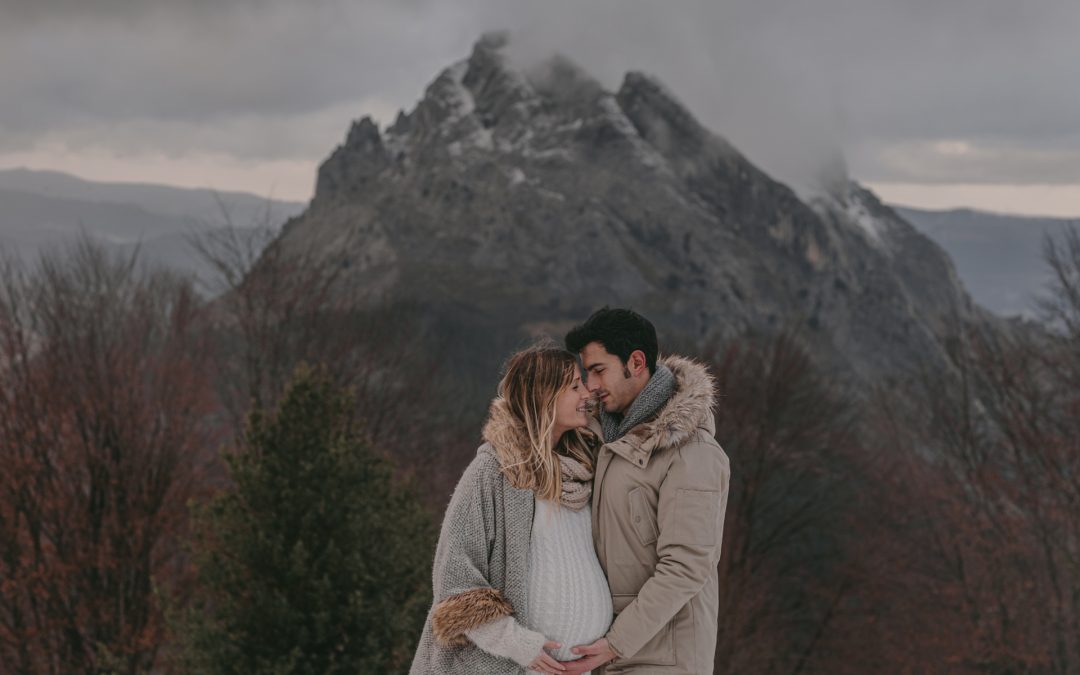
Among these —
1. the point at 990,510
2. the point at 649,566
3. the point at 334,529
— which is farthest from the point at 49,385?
the point at 990,510

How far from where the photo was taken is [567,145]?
578 feet

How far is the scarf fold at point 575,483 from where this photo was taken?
4133 mm

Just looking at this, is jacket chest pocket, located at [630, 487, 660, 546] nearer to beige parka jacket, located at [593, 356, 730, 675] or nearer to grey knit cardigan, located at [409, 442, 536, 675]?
beige parka jacket, located at [593, 356, 730, 675]

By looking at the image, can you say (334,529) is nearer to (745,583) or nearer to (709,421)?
(709,421)

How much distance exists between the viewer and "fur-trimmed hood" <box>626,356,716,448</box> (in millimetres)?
3984

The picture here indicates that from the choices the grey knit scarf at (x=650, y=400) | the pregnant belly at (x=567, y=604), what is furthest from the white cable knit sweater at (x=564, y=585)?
the grey knit scarf at (x=650, y=400)

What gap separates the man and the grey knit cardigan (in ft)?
1.04

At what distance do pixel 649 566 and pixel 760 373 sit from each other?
79.2 feet

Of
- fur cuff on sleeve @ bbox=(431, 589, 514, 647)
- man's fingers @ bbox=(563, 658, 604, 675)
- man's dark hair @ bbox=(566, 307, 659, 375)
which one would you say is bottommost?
man's fingers @ bbox=(563, 658, 604, 675)

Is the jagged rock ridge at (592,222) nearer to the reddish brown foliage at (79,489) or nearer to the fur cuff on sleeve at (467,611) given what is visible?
the reddish brown foliage at (79,489)

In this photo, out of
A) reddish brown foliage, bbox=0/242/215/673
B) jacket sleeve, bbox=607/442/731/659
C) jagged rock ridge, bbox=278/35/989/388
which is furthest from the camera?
→ jagged rock ridge, bbox=278/35/989/388

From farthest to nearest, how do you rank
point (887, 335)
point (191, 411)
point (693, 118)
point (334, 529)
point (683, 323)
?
point (693, 118) → point (887, 335) → point (683, 323) → point (191, 411) → point (334, 529)

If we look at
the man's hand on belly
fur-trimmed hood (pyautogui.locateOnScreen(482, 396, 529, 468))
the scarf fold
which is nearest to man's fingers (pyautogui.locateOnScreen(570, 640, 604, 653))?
the man's hand on belly

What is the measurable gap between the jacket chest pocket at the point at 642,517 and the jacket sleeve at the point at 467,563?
545 millimetres
